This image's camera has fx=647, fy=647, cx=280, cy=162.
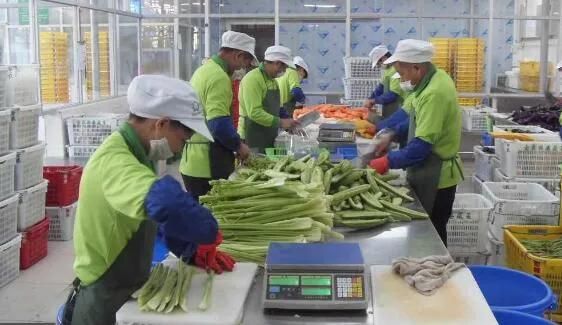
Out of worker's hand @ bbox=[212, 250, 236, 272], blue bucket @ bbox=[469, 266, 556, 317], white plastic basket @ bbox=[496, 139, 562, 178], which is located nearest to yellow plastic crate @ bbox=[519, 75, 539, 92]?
white plastic basket @ bbox=[496, 139, 562, 178]

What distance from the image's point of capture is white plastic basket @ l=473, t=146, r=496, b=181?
21.4 ft

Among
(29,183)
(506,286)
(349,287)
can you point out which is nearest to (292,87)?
(29,183)

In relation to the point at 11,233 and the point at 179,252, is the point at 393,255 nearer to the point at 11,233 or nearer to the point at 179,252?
the point at 179,252

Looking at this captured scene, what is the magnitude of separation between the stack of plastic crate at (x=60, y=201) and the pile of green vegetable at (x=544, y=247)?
13.0 feet

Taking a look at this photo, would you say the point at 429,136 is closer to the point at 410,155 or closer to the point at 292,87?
the point at 410,155

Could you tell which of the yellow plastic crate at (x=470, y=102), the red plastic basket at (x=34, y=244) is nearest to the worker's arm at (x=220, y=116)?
the red plastic basket at (x=34, y=244)

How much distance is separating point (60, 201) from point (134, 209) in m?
4.53

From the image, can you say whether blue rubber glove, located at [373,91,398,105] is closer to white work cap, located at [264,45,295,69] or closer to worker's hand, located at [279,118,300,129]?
white work cap, located at [264,45,295,69]

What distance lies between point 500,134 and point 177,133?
4700mm

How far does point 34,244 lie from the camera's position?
536cm

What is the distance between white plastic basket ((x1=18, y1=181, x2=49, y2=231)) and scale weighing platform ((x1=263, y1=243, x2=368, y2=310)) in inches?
151

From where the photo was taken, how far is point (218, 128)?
4211mm

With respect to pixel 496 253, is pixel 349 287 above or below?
above

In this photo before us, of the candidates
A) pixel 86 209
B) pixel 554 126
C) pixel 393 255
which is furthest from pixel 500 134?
pixel 86 209
